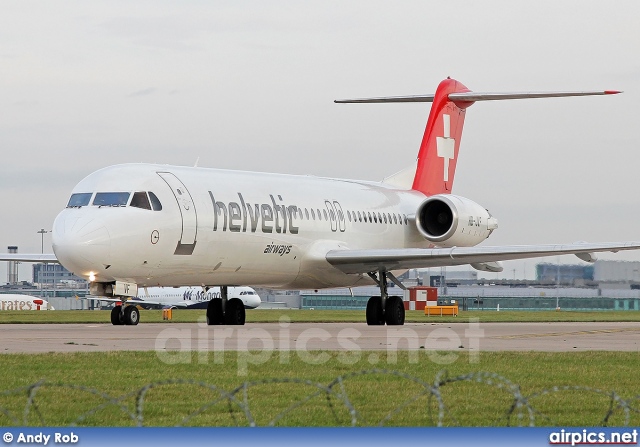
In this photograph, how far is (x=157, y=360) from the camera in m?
17.3

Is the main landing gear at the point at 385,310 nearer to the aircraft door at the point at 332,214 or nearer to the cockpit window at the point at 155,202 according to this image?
the aircraft door at the point at 332,214

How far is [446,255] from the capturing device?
31047 millimetres

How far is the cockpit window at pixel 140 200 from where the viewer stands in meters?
26.4

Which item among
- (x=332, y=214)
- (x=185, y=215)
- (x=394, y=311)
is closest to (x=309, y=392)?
(x=185, y=215)

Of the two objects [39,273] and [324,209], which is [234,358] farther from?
[39,273]

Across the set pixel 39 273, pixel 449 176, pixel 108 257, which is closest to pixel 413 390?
pixel 108 257

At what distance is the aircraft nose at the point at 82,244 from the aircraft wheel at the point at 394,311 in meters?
9.86

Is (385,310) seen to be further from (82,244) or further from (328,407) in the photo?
(328,407)

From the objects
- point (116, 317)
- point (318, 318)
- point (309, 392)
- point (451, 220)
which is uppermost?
→ point (451, 220)

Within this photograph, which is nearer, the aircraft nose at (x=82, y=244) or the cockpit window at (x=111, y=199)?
the aircraft nose at (x=82, y=244)

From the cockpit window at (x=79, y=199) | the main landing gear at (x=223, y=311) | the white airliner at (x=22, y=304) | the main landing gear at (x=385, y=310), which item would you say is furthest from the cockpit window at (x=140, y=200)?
the white airliner at (x=22, y=304)

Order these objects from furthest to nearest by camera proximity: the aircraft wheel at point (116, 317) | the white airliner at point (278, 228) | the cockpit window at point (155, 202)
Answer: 1. the aircraft wheel at point (116, 317)
2. the cockpit window at point (155, 202)
3. the white airliner at point (278, 228)

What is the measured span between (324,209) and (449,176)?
28.9ft

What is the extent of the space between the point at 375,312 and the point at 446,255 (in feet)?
9.72
